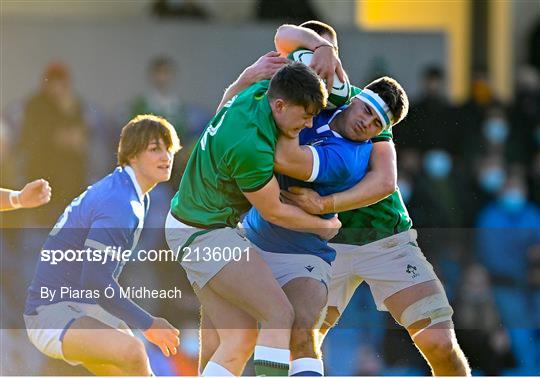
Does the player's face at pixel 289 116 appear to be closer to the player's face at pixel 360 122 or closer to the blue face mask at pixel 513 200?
the player's face at pixel 360 122

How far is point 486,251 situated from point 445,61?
1642 millimetres

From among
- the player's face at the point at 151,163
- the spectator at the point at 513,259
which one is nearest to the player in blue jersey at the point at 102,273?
the player's face at the point at 151,163

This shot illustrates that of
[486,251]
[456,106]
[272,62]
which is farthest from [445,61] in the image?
[272,62]

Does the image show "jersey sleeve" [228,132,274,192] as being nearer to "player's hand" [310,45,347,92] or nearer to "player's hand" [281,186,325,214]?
"player's hand" [281,186,325,214]

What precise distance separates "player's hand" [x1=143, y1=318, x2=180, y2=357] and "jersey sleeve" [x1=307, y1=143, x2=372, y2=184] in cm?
102

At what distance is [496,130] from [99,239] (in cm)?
456

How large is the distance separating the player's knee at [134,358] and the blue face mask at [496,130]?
14.6ft

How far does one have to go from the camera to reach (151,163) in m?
6.34

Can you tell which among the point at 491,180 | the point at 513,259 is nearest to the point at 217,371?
the point at 513,259

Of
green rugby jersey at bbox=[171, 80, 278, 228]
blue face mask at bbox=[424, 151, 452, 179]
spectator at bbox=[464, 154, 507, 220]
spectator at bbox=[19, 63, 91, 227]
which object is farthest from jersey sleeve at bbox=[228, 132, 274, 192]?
spectator at bbox=[464, 154, 507, 220]

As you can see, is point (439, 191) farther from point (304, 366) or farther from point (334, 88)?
point (304, 366)

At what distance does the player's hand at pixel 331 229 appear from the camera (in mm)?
6027

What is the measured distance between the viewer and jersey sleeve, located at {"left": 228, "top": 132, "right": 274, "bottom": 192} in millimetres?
5633

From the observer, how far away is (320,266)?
6.09 meters
